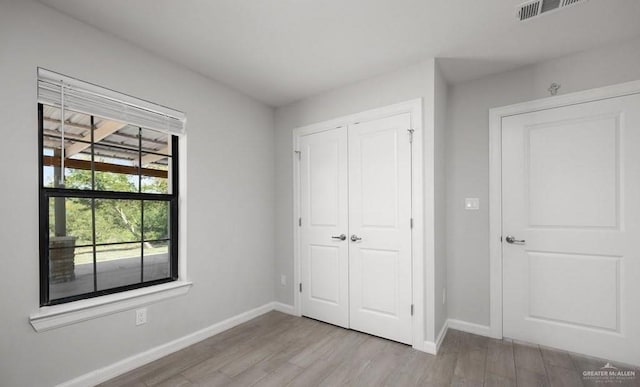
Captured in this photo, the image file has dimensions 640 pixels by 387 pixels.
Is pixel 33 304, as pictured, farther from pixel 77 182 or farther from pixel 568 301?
pixel 568 301

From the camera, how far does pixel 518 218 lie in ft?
8.78

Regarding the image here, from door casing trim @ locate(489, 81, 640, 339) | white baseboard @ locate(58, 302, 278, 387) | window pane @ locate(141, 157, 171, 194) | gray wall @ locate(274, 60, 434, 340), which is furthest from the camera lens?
door casing trim @ locate(489, 81, 640, 339)

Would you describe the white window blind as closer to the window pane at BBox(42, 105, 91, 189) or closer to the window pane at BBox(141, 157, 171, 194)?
the window pane at BBox(42, 105, 91, 189)

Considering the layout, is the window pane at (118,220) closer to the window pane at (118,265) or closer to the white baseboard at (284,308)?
the window pane at (118,265)

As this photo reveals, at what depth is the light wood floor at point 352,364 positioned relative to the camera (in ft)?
6.81

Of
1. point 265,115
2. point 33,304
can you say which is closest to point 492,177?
point 265,115

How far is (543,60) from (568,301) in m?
2.10

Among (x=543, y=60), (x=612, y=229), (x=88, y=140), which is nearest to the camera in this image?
(x=88, y=140)

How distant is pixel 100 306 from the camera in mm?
2061

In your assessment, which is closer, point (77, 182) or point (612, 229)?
point (77, 182)

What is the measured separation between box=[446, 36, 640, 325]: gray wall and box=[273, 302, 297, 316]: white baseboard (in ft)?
5.69

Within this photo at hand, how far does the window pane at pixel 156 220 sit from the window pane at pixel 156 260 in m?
0.07

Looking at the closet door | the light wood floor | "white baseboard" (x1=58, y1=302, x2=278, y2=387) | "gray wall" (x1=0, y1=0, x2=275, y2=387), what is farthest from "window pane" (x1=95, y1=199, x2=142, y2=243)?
the closet door

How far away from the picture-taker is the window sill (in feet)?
5.96
